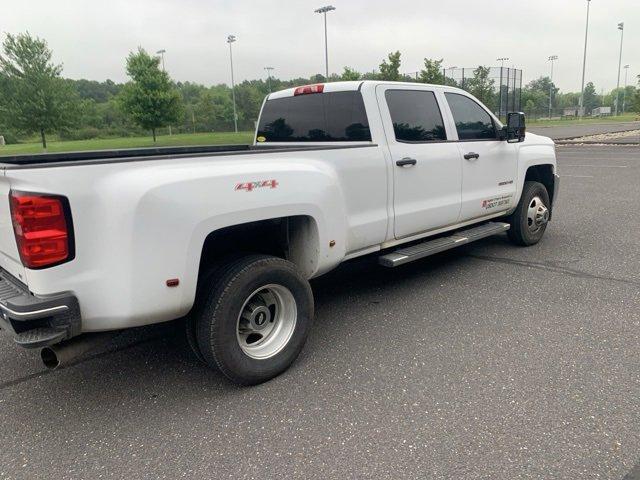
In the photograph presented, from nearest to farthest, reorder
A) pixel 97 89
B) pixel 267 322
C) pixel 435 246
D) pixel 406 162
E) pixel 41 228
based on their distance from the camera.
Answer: pixel 41 228
pixel 267 322
pixel 406 162
pixel 435 246
pixel 97 89

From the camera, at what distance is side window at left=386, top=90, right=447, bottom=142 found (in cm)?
434

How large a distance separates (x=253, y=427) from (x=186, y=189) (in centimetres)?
136

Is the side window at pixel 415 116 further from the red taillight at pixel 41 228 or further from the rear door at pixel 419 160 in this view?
the red taillight at pixel 41 228

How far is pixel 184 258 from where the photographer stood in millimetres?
2721

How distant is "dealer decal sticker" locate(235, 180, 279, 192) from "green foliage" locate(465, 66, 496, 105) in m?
43.9

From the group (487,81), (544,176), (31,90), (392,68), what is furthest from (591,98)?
(544,176)

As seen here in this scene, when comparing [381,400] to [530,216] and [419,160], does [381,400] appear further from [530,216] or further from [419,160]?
[530,216]

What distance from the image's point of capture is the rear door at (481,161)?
5000 mm

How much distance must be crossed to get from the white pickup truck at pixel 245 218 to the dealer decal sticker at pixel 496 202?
0.40 ft

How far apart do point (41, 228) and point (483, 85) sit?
46.3 metres

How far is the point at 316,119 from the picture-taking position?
4566 mm

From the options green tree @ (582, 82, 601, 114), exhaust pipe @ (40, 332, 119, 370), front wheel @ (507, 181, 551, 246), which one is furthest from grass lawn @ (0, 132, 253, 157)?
green tree @ (582, 82, 601, 114)

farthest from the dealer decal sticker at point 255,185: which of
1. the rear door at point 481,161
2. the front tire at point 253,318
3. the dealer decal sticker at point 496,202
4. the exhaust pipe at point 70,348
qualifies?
the dealer decal sticker at point 496,202

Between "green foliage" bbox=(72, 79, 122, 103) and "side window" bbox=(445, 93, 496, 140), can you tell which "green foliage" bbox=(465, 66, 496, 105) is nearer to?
"side window" bbox=(445, 93, 496, 140)
